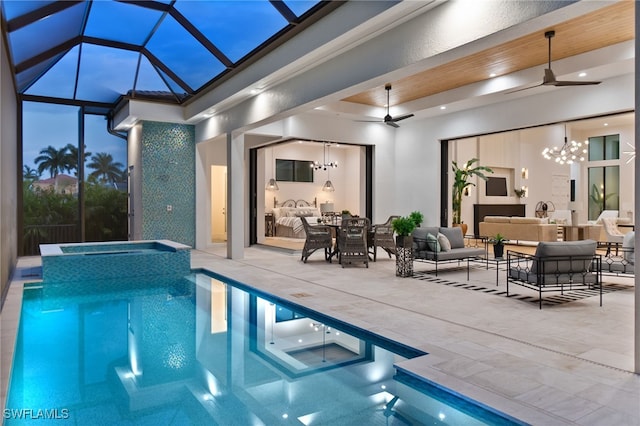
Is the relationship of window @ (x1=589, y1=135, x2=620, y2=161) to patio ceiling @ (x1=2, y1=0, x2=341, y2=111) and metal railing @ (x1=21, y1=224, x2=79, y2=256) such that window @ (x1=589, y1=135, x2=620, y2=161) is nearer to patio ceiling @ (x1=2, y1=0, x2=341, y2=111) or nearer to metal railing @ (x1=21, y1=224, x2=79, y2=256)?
patio ceiling @ (x1=2, y1=0, x2=341, y2=111)

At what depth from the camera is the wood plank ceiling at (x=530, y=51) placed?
20.1ft

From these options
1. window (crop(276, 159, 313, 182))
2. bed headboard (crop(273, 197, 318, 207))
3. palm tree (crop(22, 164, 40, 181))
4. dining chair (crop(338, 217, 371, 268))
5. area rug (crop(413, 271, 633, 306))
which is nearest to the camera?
area rug (crop(413, 271, 633, 306))

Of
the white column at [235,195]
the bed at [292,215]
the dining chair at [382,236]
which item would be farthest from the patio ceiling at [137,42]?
the bed at [292,215]

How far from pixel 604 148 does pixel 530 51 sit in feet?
41.8

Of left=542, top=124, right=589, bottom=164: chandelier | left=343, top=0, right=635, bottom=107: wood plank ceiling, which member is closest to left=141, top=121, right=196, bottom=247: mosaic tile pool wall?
left=343, top=0, right=635, bottom=107: wood plank ceiling

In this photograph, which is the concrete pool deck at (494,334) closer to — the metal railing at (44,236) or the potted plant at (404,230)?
the potted plant at (404,230)

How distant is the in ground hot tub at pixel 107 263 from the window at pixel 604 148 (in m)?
16.4

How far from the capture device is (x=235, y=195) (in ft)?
33.8

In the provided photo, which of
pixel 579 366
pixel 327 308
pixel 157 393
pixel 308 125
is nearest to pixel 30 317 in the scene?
pixel 157 393

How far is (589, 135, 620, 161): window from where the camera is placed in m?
17.2

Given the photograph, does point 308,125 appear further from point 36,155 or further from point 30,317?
point 30,317

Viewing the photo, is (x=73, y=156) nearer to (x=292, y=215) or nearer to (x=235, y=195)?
(x=235, y=195)

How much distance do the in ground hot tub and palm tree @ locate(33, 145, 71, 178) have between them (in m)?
3.45

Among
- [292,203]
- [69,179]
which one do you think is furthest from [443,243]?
[292,203]
